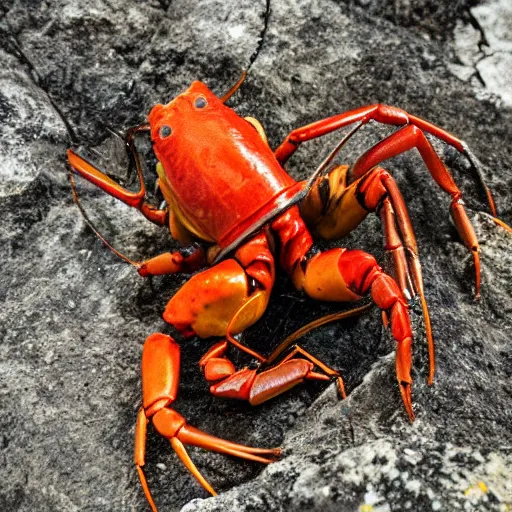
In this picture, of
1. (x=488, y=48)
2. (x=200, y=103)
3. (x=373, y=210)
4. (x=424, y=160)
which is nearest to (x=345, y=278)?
(x=373, y=210)

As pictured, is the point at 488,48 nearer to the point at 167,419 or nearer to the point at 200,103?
the point at 200,103

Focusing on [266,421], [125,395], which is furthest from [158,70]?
[266,421]

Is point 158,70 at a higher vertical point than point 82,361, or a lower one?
higher

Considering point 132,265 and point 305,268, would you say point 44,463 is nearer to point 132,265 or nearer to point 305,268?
point 132,265

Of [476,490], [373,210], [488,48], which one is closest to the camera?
[476,490]

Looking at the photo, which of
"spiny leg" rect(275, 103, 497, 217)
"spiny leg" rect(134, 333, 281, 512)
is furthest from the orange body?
"spiny leg" rect(134, 333, 281, 512)

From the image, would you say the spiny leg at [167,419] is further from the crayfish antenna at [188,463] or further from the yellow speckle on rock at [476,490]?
the yellow speckle on rock at [476,490]

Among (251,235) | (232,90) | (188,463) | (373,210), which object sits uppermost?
(232,90)
